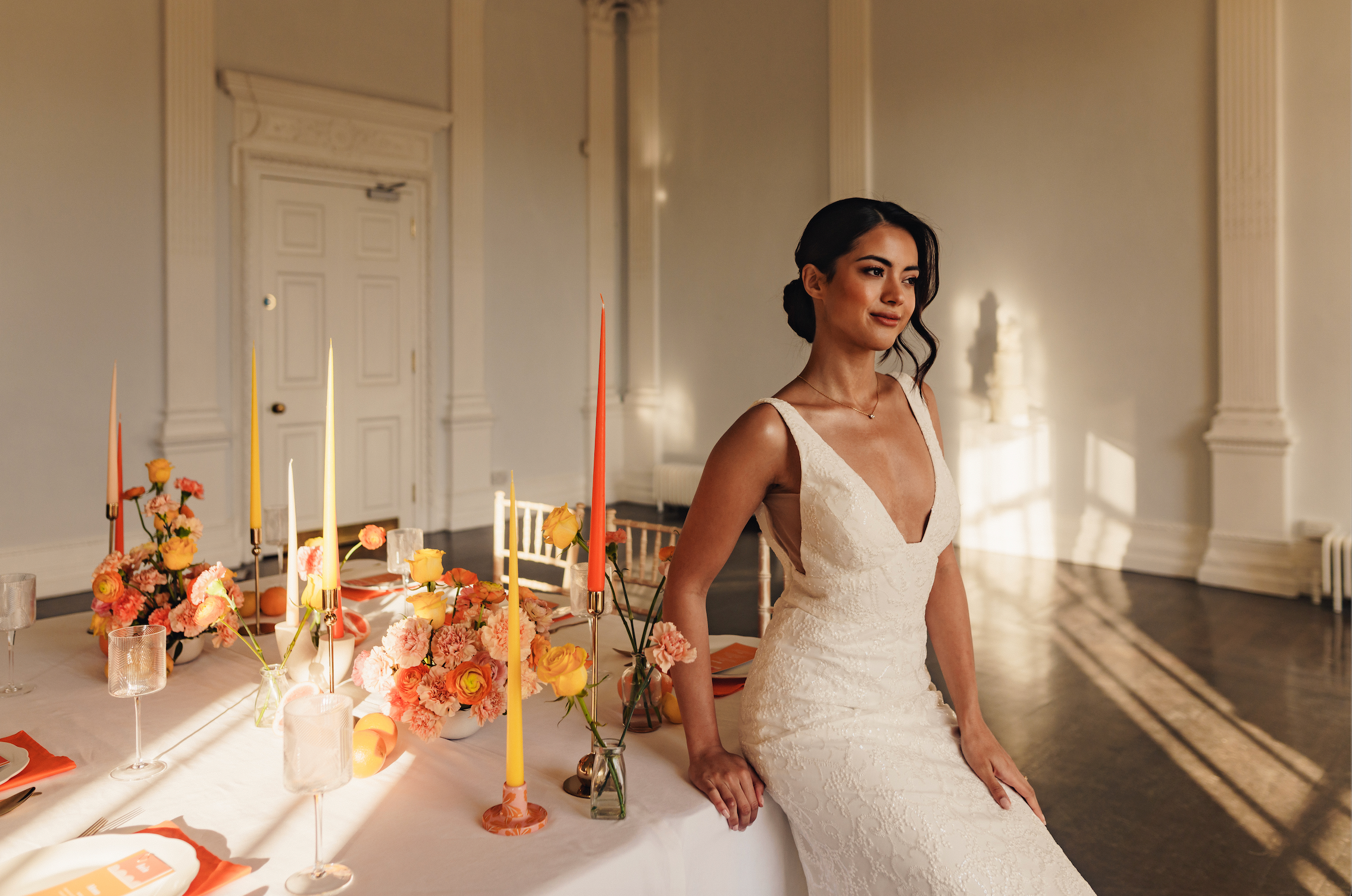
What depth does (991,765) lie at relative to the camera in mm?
1481

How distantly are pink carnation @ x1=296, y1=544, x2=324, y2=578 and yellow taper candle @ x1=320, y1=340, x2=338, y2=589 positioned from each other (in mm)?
332

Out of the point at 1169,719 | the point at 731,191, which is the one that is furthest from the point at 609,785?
the point at 731,191

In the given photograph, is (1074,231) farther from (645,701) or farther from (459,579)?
(459,579)

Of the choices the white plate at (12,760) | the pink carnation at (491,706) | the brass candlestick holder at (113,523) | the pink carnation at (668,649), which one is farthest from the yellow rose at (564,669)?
the brass candlestick holder at (113,523)

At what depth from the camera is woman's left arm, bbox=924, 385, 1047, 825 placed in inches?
58.7

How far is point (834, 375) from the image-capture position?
5.42 feet

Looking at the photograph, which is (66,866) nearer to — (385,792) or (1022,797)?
(385,792)

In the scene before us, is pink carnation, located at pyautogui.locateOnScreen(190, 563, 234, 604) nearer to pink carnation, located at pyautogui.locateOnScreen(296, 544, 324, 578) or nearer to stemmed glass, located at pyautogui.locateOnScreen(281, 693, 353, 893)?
pink carnation, located at pyautogui.locateOnScreen(296, 544, 324, 578)

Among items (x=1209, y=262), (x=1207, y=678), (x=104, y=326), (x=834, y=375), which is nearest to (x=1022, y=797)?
(x=834, y=375)

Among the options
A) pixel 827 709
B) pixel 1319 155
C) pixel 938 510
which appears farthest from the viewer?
pixel 1319 155

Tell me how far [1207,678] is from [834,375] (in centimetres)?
345

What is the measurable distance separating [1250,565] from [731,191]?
16.3ft

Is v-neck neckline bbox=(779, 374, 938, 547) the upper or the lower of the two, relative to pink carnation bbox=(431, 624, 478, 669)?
upper

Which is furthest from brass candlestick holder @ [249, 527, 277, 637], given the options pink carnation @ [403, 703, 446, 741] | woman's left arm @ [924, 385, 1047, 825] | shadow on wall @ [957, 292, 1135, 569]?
shadow on wall @ [957, 292, 1135, 569]
